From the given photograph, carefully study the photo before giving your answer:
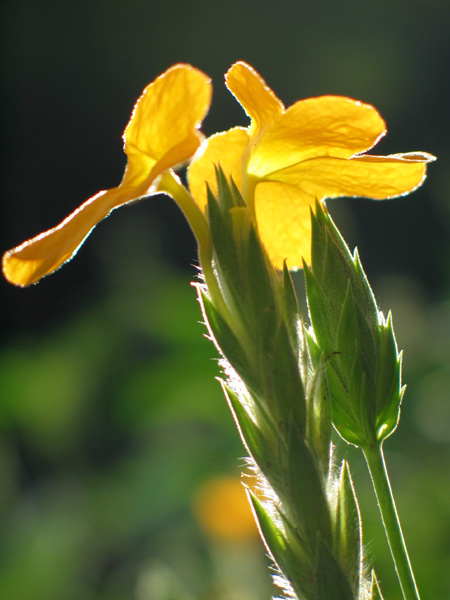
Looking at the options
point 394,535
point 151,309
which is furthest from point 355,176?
point 151,309

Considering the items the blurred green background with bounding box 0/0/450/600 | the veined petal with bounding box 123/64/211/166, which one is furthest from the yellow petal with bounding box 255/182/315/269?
the blurred green background with bounding box 0/0/450/600

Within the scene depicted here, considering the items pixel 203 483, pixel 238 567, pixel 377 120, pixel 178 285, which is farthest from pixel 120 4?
pixel 377 120

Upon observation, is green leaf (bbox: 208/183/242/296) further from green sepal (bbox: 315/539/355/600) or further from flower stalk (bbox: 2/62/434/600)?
green sepal (bbox: 315/539/355/600)

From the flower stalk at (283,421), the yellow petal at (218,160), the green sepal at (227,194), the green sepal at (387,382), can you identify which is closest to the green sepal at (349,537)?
the flower stalk at (283,421)

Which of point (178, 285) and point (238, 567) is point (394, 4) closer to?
point (178, 285)

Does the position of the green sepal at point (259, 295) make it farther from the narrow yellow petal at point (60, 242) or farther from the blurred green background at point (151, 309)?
the blurred green background at point (151, 309)

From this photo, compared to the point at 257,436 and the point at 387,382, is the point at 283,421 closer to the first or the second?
the point at 257,436

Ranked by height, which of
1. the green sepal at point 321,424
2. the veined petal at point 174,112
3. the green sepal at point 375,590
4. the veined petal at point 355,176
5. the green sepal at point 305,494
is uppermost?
the veined petal at point 174,112

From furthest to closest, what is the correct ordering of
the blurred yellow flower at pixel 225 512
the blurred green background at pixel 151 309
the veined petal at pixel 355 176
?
1. the blurred green background at pixel 151 309
2. the blurred yellow flower at pixel 225 512
3. the veined petal at pixel 355 176
